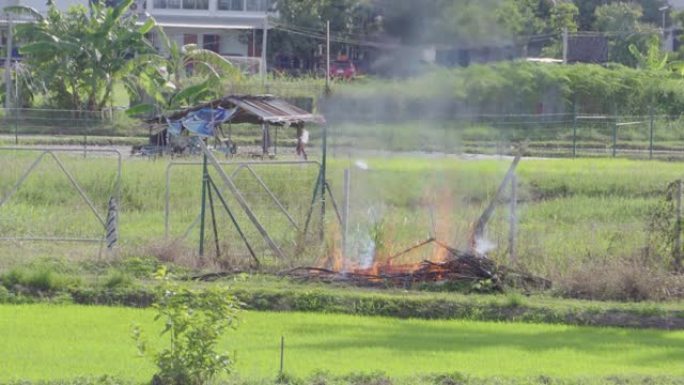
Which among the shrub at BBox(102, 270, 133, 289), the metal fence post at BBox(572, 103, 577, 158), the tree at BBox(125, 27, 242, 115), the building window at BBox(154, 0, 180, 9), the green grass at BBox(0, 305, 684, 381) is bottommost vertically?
the green grass at BBox(0, 305, 684, 381)

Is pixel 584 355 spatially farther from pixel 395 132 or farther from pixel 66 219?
pixel 66 219

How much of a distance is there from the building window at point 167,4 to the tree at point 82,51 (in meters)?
26.8

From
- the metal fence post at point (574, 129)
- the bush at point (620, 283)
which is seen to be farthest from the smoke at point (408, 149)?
the metal fence post at point (574, 129)

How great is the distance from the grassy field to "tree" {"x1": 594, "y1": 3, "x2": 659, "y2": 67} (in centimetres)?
2177

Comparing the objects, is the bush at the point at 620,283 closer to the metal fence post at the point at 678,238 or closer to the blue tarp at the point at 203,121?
the metal fence post at the point at 678,238

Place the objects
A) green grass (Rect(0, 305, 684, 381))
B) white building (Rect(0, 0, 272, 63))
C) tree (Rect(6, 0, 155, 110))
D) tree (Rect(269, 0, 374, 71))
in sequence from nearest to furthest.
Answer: green grass (Rect(0, 305, 684, 381))
tree (Rect(269, 0, 374, 71))
tree (Rect(6, 0, 155, 110))
white building (Rect(0, 0, 272, 63))

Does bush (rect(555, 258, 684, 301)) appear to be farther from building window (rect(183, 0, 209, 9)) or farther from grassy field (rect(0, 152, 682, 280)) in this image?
building window (rect(183, 0, 209, 9))

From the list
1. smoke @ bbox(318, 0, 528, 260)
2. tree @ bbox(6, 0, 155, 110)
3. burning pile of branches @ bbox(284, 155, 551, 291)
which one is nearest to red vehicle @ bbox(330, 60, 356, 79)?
smoke @ bbox(318, 0, 528, 260)

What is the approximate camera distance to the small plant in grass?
10.5m

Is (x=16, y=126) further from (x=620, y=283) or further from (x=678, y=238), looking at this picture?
(x=620, y=283)

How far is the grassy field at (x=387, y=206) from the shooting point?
65.1ft

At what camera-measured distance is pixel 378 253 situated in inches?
773

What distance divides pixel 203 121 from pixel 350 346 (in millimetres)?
23495

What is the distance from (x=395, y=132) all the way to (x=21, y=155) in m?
15.4
